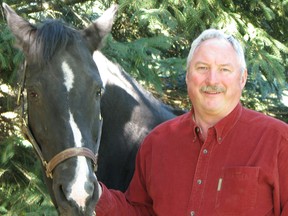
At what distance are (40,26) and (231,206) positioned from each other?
4.99ft

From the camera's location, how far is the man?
229 cm

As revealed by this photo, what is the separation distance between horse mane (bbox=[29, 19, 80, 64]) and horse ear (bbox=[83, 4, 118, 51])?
20 cm

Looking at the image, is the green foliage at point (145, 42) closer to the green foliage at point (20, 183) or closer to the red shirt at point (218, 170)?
the green foliage at point (20, 183)

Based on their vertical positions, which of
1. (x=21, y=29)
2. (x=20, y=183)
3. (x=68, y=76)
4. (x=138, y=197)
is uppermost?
(x=21, y=29)

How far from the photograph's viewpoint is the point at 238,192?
7.52ft

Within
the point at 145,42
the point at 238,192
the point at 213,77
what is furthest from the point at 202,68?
the point at 145,42

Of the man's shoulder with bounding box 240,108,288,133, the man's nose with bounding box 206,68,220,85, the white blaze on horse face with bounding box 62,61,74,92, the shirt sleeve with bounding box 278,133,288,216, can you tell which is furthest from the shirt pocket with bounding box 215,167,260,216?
the white blaze on horse face with bounding box 62,61,74,92

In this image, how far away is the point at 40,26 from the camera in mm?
2867

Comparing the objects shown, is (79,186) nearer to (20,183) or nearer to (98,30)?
(98,30)

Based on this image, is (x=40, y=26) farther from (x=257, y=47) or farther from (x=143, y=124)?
(x=257, y=47)

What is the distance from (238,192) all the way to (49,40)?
1.35 m

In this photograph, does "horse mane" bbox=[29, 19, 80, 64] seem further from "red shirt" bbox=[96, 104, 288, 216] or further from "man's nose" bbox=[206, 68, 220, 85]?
"man's nose" bbox=[206, 68, 220, 85]

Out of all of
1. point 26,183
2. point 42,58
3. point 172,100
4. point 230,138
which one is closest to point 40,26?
point 42,58

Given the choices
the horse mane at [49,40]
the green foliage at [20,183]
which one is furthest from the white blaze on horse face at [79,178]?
the green foliage at [20,183]
